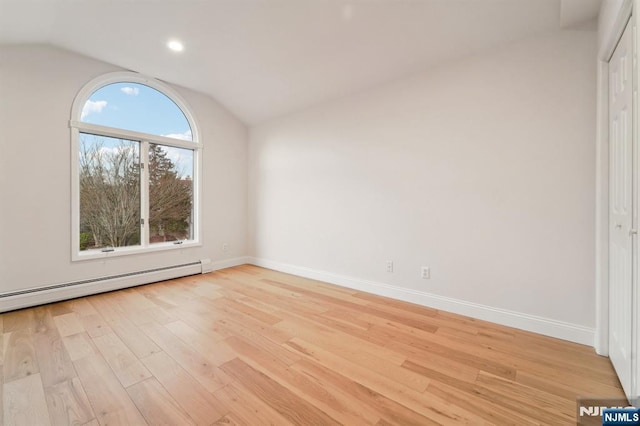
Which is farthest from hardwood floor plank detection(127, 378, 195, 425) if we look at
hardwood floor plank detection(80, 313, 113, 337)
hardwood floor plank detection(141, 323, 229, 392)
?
hardwood floor plank detection(80, 313, 113, 337)

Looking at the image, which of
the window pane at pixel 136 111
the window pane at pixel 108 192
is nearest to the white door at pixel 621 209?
the window pane at pixel 136 111

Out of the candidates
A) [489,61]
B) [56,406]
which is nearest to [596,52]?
[489,61]

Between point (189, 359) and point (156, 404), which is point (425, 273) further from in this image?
point (156, 404)

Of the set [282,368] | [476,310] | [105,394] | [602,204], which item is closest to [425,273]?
[476,310]

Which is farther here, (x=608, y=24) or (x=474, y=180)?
(x=474, y=180)

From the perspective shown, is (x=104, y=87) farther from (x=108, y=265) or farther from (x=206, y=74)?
(x=108, y=265)

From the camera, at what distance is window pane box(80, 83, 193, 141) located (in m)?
3.22

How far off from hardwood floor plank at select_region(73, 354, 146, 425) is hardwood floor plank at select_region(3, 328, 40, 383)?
0.85ft

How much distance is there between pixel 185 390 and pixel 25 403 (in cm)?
83

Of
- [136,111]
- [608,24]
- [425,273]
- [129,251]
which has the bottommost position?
[425,273]

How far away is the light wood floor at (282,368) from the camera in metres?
1.36

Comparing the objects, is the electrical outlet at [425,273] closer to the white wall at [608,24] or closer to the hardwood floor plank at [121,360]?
the white wall at [608,24]

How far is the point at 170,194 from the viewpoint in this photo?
393 cm
